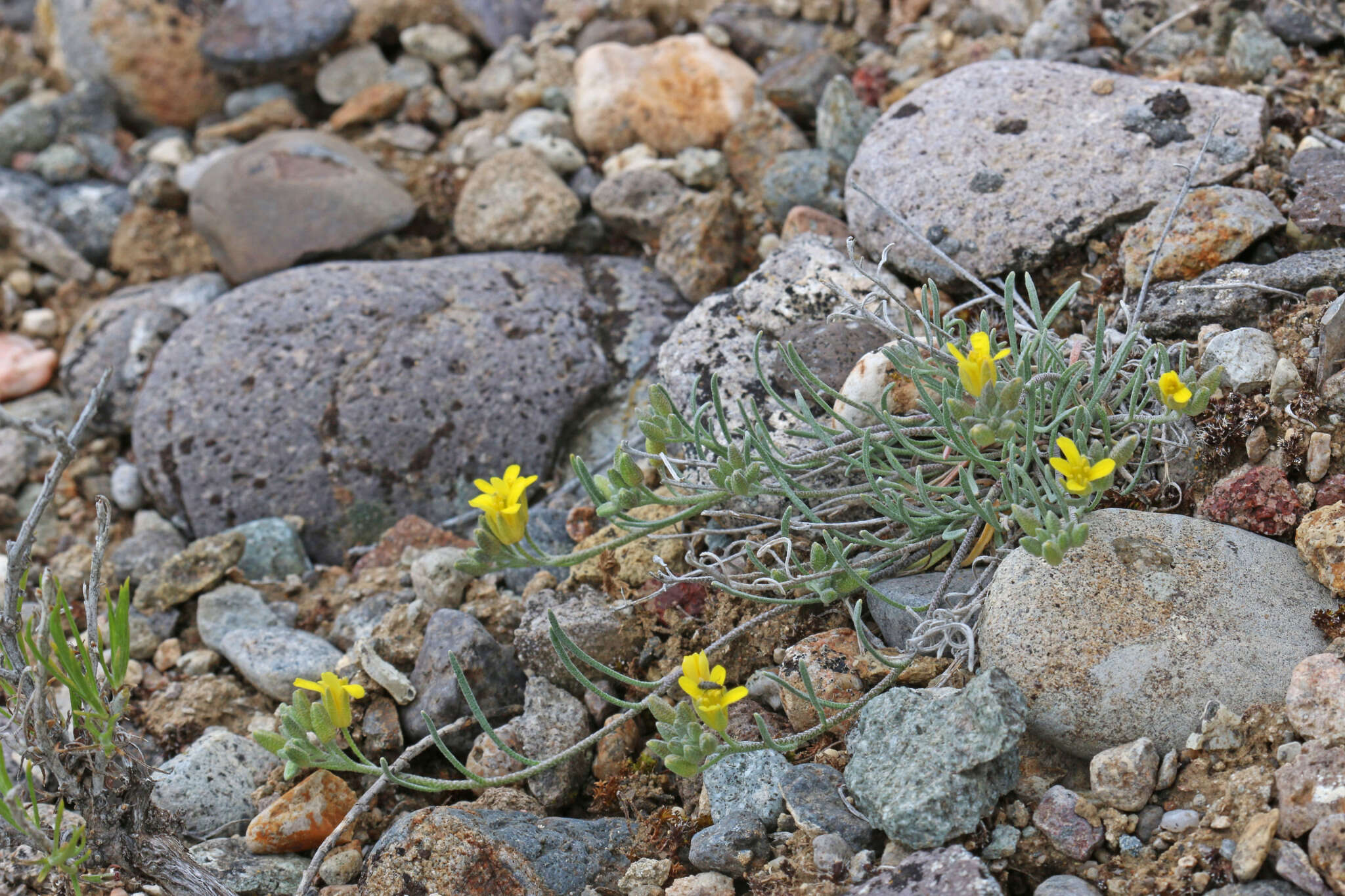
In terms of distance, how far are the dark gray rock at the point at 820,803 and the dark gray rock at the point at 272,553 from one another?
214 cm

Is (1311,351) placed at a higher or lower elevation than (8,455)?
higher

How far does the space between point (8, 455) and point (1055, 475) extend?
4121mm

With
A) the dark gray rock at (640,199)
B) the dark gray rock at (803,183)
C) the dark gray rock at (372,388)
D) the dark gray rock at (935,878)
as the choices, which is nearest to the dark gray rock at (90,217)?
the dark gray rock at (372,388)

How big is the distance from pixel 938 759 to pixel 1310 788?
63cm

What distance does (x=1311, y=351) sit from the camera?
2.54 metres

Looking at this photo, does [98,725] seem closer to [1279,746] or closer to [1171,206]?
[1279,746]

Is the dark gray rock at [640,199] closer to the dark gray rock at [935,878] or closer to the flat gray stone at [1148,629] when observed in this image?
the flat gray stone at [1148,629]

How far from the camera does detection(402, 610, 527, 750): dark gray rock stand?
274cm

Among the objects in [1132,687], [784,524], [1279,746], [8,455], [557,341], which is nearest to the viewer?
[1279,746]

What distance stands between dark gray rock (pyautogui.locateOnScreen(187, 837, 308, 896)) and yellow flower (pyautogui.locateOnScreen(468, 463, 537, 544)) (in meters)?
0.98

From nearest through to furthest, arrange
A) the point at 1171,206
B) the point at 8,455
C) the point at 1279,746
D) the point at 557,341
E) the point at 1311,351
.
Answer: the point at 1279,746, the point at 1311,351, the point at 1171,206, the point at 557,341, the point at 8,455

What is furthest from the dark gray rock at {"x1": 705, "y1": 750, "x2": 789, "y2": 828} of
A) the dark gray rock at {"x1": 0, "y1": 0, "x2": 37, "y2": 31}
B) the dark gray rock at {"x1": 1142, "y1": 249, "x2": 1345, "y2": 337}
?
the dark gray rock at {"x1": 0, "y1": 0, "x2": 37, "y2": 31}

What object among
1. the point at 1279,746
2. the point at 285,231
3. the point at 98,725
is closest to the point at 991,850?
the point at 1279,746

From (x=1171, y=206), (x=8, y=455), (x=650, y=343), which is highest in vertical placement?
(x=1171, y=206)
